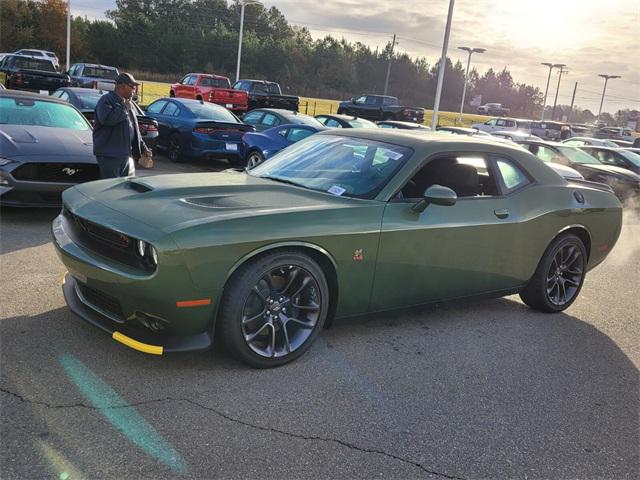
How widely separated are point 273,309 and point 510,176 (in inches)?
98.1

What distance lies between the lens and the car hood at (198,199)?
3.34 m

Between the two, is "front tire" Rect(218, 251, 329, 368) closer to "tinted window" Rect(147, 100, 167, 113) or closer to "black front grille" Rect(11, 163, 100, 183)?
"black front grille" Rect(11, 163, 100, 183)

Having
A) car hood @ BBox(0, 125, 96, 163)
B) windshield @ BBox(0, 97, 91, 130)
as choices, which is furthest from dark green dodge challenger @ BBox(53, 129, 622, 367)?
windshield @ BBox(0, 97, 91, 130)

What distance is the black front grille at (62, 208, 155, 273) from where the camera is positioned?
325cm

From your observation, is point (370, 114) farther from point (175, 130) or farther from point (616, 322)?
point (616, 322)

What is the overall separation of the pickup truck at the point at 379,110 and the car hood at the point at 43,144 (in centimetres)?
2531

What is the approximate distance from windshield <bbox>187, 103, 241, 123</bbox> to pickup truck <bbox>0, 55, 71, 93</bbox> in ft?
37.1

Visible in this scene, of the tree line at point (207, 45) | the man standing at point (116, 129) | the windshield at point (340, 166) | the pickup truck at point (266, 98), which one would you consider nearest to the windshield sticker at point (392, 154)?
the windshield at point (340, 166)

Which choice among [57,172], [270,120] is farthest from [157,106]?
[57,172]

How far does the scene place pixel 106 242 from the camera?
11.3 ft

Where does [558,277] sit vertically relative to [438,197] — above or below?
below

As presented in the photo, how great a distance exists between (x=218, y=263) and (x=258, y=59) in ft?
299

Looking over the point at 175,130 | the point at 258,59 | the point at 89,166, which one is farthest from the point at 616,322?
the point at 258,59

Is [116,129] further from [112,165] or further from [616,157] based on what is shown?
[616,157]
